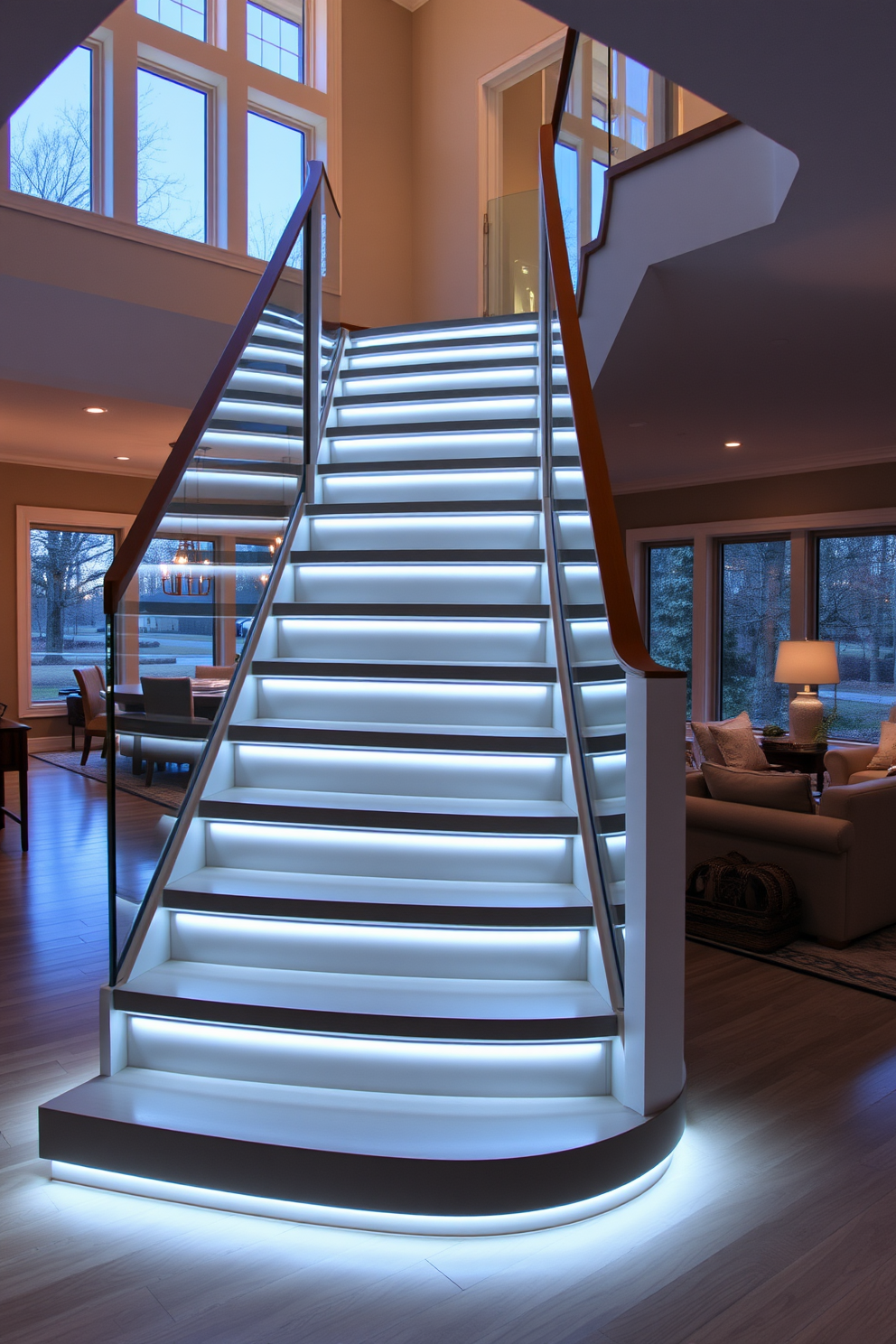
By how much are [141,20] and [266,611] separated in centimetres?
669

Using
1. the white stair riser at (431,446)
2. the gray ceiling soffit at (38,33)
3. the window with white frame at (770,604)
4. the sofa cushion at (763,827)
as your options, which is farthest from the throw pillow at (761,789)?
the window with white frame at (770,604)

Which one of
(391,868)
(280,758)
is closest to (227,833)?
(280,758)

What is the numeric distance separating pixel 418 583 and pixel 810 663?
14.0ft

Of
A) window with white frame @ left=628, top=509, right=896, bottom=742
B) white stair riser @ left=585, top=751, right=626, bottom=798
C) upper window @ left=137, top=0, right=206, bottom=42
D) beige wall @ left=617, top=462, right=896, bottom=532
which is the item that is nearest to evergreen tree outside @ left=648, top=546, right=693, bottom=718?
window with white frame @ left=628, top=509, right=896, bottom=742

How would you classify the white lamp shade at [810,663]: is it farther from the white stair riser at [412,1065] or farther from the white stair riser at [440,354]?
the white stair riser at [412,1065]

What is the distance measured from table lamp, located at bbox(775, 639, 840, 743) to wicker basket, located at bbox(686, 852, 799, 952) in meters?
2.70

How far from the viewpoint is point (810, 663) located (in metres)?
7.20

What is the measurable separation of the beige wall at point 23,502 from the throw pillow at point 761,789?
26.0ft

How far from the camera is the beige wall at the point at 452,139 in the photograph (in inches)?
380

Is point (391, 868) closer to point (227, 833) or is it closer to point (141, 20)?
point (227, 833)

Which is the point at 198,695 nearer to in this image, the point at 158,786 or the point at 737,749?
the point at 158,786

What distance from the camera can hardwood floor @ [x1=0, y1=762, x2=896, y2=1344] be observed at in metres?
1.89

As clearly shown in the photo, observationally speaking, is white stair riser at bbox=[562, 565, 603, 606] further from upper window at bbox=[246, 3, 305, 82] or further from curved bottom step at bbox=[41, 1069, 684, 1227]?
upper window at bbox=[246, 3, 305, 82]

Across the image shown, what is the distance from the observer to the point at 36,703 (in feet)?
35.1
